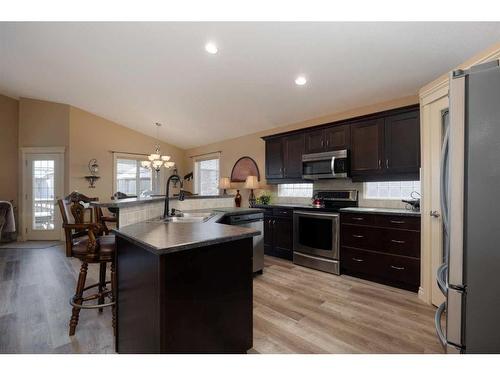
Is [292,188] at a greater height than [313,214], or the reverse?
[292,188]

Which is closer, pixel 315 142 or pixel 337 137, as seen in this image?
pixel 337 137

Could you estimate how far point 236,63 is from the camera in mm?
3119

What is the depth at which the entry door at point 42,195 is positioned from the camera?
19.1ft

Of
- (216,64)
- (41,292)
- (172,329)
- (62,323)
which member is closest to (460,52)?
(216,64)

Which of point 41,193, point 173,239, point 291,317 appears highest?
point 41,193

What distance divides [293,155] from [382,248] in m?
2.02

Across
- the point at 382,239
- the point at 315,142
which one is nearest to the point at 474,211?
the point at 382,239

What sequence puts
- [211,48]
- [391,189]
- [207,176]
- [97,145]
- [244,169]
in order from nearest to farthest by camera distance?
[211,48] → [391,189] → [244,169] → [97,145] → [207,176]

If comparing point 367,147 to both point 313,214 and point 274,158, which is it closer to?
point 313,214

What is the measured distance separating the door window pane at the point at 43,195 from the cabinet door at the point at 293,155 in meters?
5.45

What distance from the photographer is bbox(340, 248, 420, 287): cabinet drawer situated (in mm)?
2789

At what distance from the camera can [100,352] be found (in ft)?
6.05

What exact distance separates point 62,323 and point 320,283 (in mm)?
2695

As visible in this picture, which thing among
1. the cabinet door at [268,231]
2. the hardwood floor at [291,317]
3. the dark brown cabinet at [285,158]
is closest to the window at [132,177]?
the hardwood floor at [291,317]
